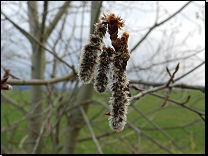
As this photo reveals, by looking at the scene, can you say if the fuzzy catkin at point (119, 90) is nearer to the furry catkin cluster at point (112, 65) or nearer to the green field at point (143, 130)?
the furry catkin cluster at point (112, 65)

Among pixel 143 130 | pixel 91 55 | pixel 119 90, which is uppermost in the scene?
pixel 91 55

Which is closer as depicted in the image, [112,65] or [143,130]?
[112,65]

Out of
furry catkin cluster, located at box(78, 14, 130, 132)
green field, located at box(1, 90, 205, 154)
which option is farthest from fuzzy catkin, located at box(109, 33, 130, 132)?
green field, located at box(1, 90, 205, 154)

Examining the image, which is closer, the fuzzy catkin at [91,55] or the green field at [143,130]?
the fuzzy catkin at [91,55]

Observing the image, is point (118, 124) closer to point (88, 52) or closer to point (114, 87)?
point (114, 87)

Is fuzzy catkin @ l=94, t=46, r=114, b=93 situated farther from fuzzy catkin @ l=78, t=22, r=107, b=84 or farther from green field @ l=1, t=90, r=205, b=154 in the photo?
green field @ l=1, t=90, r=205, b=154

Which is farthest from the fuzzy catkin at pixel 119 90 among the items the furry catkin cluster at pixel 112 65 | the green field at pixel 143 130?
the green field at pixel 143 130

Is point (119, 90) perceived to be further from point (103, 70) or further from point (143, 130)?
point (143, 130)

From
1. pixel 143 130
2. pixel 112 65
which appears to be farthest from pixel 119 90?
pixel 143 130
